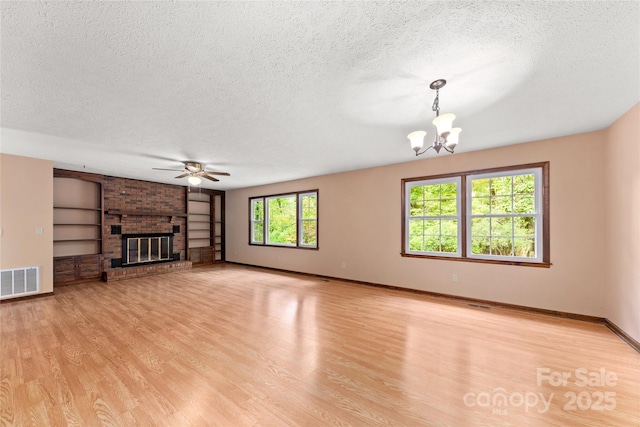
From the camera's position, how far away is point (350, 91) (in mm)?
2238

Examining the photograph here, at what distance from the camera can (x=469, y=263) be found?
13.6 feet

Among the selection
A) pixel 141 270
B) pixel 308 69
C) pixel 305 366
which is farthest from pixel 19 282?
pixel 308 69

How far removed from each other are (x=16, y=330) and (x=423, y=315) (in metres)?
5.19

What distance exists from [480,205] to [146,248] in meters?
7.88

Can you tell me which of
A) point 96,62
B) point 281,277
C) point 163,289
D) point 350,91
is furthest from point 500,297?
point 163,289

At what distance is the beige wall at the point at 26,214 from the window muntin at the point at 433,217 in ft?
22.1

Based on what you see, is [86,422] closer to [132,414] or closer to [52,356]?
[132,414]

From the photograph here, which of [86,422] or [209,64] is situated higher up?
[209,64]

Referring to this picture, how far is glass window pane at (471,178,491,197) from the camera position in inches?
161

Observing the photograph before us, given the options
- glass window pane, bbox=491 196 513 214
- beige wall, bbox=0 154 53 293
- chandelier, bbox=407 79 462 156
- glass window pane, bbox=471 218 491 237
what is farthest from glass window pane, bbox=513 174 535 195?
beige wall, bbox=0 154 53 293

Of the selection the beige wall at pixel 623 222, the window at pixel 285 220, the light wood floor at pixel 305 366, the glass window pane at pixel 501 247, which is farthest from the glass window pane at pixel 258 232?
the beige wall at pixel 623 222

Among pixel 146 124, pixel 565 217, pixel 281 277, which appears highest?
pixel 146 124

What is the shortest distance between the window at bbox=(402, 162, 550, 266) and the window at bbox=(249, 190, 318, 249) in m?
2.50

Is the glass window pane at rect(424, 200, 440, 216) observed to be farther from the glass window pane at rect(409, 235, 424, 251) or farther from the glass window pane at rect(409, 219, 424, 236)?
the glass window pane at rect(409, 235, 424, 251)
